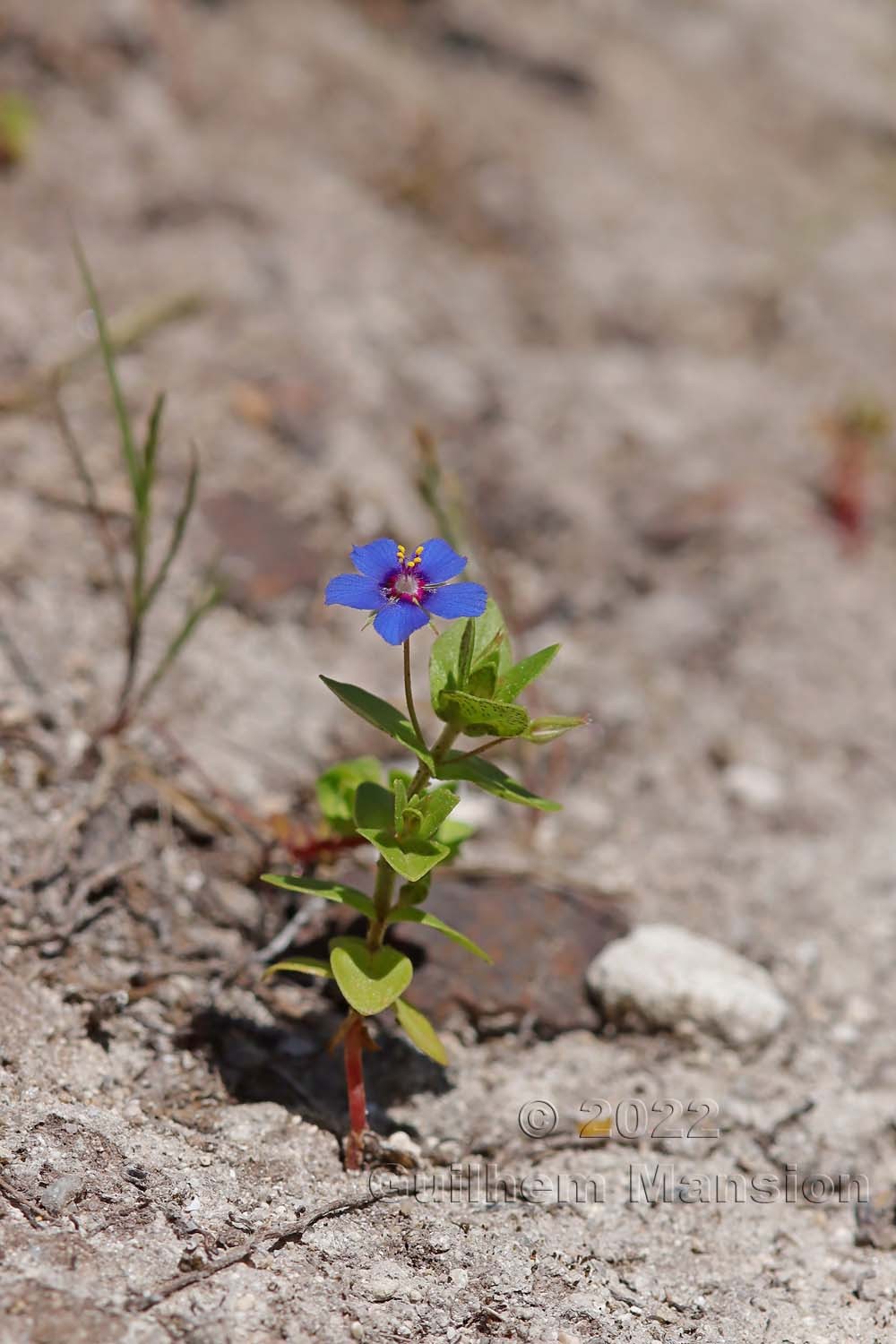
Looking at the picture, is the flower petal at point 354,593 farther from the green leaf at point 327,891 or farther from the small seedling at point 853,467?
the small seedling at point 853,467

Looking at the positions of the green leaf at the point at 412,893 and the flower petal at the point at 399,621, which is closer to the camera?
the flower petal at the point at 399,621

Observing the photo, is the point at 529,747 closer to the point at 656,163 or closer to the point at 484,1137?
the point at 484,1137

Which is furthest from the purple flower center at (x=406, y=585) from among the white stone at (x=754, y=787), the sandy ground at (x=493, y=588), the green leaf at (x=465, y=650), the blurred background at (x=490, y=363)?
the white stone at (x=754, y=787)

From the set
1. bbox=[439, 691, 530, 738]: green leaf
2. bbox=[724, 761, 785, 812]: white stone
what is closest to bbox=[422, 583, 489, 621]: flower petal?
bbox=[439, 691, 530, 738]: green leaf

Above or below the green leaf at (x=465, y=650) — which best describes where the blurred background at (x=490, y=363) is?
above

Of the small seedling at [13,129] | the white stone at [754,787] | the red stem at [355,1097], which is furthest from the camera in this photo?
the small seedling at [13,129]

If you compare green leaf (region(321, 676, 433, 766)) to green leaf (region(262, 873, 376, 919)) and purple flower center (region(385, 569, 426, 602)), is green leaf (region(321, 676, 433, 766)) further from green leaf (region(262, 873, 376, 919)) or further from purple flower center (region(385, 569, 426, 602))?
green leaf (region(262, 873, 376, 919))
